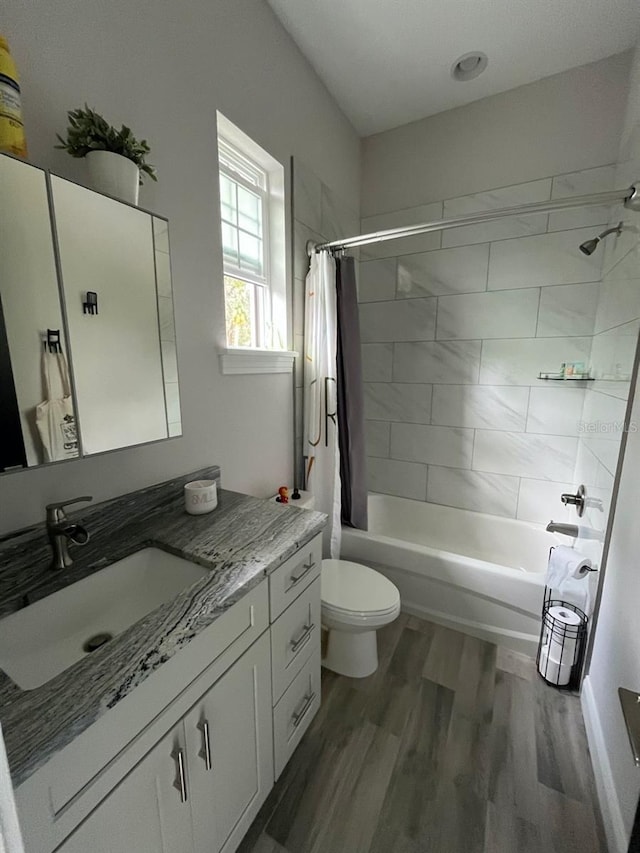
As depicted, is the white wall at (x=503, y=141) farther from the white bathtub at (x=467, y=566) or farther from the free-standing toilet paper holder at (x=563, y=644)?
the free-standing toilet paper holder at (x=563, y=644)

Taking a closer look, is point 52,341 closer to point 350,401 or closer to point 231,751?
point 231,751

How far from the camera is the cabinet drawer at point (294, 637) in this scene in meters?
1.05

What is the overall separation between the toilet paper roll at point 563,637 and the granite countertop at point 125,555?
1.20m

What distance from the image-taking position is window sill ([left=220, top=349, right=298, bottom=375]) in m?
1.45

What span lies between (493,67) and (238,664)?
112 inches

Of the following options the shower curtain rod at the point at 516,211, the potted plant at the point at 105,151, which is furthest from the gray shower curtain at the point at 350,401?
the potted plant at the point at 105,151

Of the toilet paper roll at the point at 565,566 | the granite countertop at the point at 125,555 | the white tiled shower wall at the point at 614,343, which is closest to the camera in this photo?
the granite countertop at the point at 125,555

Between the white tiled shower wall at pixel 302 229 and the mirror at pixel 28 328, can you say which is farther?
the white tiled shower wall at pixel 302 229

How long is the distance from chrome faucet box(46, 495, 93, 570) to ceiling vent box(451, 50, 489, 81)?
2584 mm

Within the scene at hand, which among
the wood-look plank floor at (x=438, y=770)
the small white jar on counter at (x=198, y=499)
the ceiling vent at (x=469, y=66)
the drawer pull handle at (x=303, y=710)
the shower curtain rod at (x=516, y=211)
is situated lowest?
the wood-look plank floor at (x=438, y=770)

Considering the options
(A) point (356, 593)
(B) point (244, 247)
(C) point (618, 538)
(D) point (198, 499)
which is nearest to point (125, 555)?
(D) point (198, 499)

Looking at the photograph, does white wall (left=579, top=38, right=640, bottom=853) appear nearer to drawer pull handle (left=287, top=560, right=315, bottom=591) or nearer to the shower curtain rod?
the shower curtain rod

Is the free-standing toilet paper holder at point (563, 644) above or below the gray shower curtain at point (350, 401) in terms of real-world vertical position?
below

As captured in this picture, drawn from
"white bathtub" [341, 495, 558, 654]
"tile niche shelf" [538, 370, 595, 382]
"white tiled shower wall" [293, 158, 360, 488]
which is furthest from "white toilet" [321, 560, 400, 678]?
"tile niche shelf" [538, 370, 595, 382]
